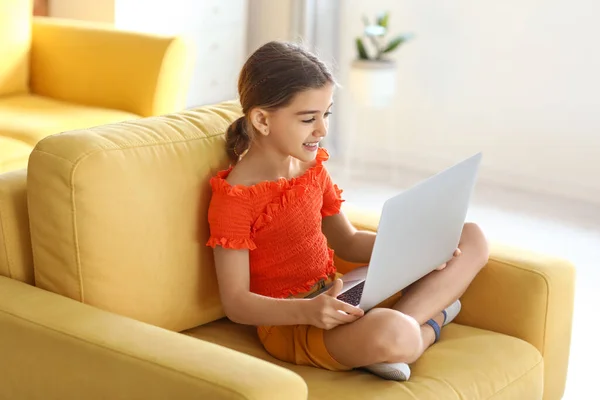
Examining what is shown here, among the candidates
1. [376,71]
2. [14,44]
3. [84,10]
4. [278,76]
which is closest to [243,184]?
[278,76]

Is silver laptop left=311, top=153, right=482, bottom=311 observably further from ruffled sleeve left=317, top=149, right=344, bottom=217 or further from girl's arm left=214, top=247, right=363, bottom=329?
ruffled sleeve left=317, top=149, right=344, bottom=217

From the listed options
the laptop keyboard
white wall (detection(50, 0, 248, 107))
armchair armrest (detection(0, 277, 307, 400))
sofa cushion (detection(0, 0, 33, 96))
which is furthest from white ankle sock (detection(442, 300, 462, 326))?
white wall (detection(50, 0, 248, 107))

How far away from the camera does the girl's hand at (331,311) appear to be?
1.80 metres

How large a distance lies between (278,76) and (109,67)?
1884 millimetres

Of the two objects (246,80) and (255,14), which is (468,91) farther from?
(246,80)

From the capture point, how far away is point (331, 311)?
1.80 m

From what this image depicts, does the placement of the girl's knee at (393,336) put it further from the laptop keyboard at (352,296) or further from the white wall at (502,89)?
the white wall at (502,89)

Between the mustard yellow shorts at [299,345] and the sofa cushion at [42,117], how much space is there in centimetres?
160

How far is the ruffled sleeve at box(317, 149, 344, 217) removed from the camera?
82.4 inches

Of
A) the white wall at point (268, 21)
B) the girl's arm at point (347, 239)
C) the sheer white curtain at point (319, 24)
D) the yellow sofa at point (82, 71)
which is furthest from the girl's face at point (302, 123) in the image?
the white wall at point (268, 21)

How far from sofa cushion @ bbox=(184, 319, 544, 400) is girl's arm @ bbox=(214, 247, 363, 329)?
0.09 m

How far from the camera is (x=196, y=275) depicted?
195 centimetres

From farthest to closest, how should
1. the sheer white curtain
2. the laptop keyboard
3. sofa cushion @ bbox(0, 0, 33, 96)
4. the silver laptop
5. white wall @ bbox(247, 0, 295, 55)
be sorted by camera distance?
white wall @ bbox(247, 0, 295, 55)
the sheer white curtain
sofa cushion @ bbox(0, 0, 33, 96)
the laptop keyboard
the silver laptop

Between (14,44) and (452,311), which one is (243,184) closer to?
(452,311)
